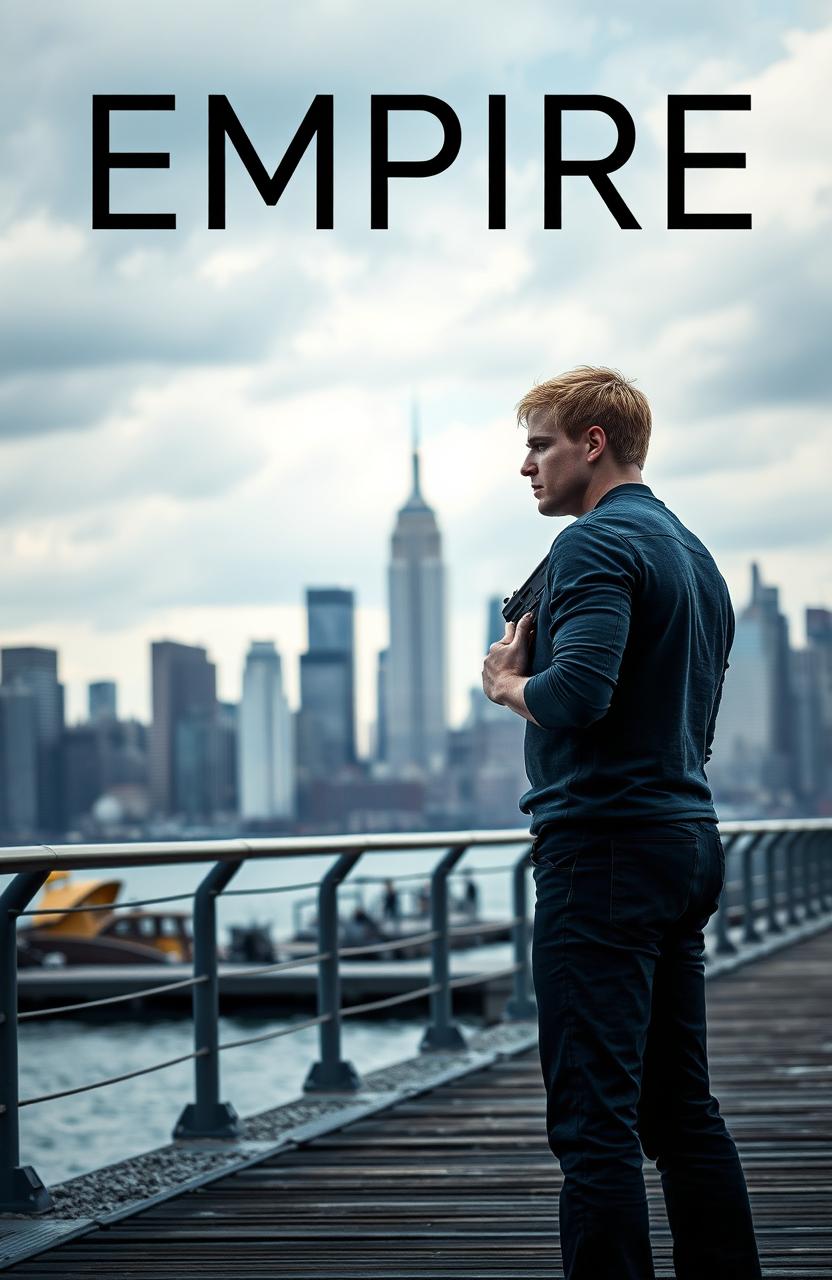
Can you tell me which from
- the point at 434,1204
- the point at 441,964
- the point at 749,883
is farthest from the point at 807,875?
the point at 434,1204

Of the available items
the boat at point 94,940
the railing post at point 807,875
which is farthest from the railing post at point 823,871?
the boat at point 94,940

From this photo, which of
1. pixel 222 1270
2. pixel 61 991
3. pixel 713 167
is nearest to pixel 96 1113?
pixel 61 991

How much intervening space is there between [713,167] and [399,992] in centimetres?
1140

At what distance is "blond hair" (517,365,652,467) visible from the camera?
2.89m

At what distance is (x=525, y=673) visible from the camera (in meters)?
2.87

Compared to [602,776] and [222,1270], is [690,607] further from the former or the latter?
[222,1270]

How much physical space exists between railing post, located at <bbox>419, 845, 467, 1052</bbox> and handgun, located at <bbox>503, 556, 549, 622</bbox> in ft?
13.9

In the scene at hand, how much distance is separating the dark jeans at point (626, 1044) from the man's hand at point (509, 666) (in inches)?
8.7

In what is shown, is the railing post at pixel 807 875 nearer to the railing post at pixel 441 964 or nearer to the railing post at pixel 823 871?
the railing post at pixel 823 871

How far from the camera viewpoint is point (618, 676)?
274 cm

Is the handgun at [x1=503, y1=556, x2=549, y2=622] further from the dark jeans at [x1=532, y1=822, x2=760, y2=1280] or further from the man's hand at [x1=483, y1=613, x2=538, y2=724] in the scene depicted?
the dark jeans at [x1=532, y1=822, x2=760, y2=1280]

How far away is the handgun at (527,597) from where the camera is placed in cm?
292

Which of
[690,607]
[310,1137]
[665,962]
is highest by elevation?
[690,607]

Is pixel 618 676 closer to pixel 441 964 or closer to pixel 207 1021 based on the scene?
pixel 207 1021
